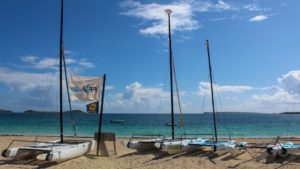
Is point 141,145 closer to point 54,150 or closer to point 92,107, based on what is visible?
point 92,107

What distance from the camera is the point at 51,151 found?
14.6 m

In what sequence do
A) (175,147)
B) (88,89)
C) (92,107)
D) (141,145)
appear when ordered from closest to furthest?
(88,89) → (92,107) → (175,147) → (141,145)

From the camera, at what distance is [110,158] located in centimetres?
1697

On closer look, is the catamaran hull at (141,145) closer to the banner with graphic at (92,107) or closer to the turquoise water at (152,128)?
the banner with graphic at (92,107)

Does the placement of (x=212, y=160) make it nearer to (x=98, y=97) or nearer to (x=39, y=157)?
(x=98, y=97)

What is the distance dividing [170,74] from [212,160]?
7.02 m

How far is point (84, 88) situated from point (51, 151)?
11.2 feet

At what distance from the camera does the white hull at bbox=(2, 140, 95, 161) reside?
47.6ft

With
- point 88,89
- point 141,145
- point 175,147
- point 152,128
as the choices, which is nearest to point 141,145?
point 141,145

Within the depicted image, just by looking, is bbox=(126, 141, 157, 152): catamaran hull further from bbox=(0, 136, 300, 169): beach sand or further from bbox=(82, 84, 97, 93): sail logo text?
bbox=(82, 84, 97, 93): sail logo text

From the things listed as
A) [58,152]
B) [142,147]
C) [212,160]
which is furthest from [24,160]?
[212,160]

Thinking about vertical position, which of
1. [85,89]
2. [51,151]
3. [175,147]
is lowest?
[175,147]

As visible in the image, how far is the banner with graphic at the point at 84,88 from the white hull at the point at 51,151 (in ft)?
7.04

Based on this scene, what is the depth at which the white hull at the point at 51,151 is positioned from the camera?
14.5 metres
